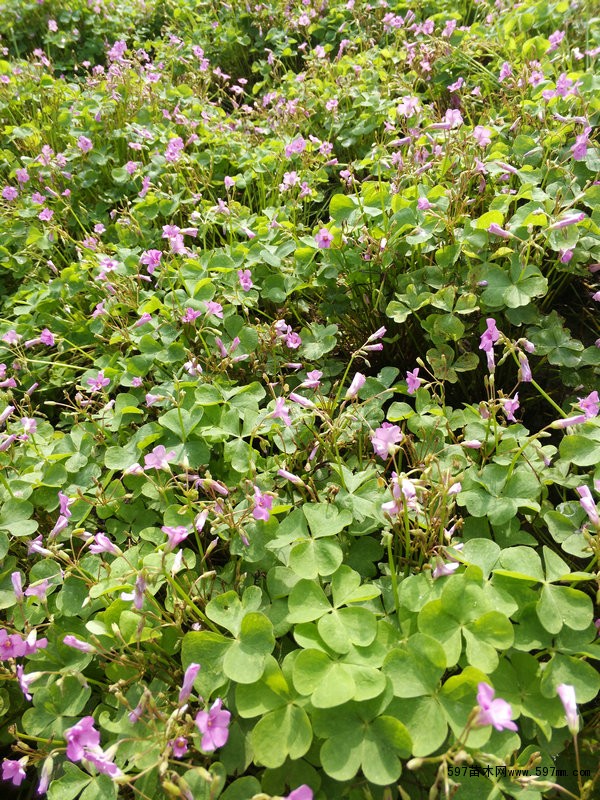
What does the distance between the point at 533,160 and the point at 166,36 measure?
4.86 m

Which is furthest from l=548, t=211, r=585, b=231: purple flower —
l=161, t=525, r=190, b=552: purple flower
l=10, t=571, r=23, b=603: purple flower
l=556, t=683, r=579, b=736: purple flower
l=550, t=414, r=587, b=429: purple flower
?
Answer: l=10, t=571, r=23, b=603: purple flower

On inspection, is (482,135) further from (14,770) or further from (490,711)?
(14,770)

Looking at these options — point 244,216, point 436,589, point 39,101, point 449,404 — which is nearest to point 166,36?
point 39,101

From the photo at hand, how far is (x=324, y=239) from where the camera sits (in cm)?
225

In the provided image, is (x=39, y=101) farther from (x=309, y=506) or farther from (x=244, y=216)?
(x=309, y=506)

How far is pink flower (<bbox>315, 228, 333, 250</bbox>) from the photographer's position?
224 cm

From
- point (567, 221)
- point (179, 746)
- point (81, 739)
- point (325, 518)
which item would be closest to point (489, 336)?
point (567, 221)

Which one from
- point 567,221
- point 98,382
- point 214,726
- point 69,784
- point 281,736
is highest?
point 567,221

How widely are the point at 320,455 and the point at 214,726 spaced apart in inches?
35.3

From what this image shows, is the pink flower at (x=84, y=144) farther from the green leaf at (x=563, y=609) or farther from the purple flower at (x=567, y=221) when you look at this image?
the green leaf at (x=563, y=609)

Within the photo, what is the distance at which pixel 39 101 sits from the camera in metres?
4.39

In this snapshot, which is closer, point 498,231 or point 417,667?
point 417,667

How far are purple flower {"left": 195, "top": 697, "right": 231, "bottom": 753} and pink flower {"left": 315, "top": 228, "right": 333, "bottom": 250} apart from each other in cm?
170

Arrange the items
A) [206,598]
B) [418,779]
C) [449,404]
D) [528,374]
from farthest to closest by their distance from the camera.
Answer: [449,404] → [528,374] → [206,598] → [418,779]
